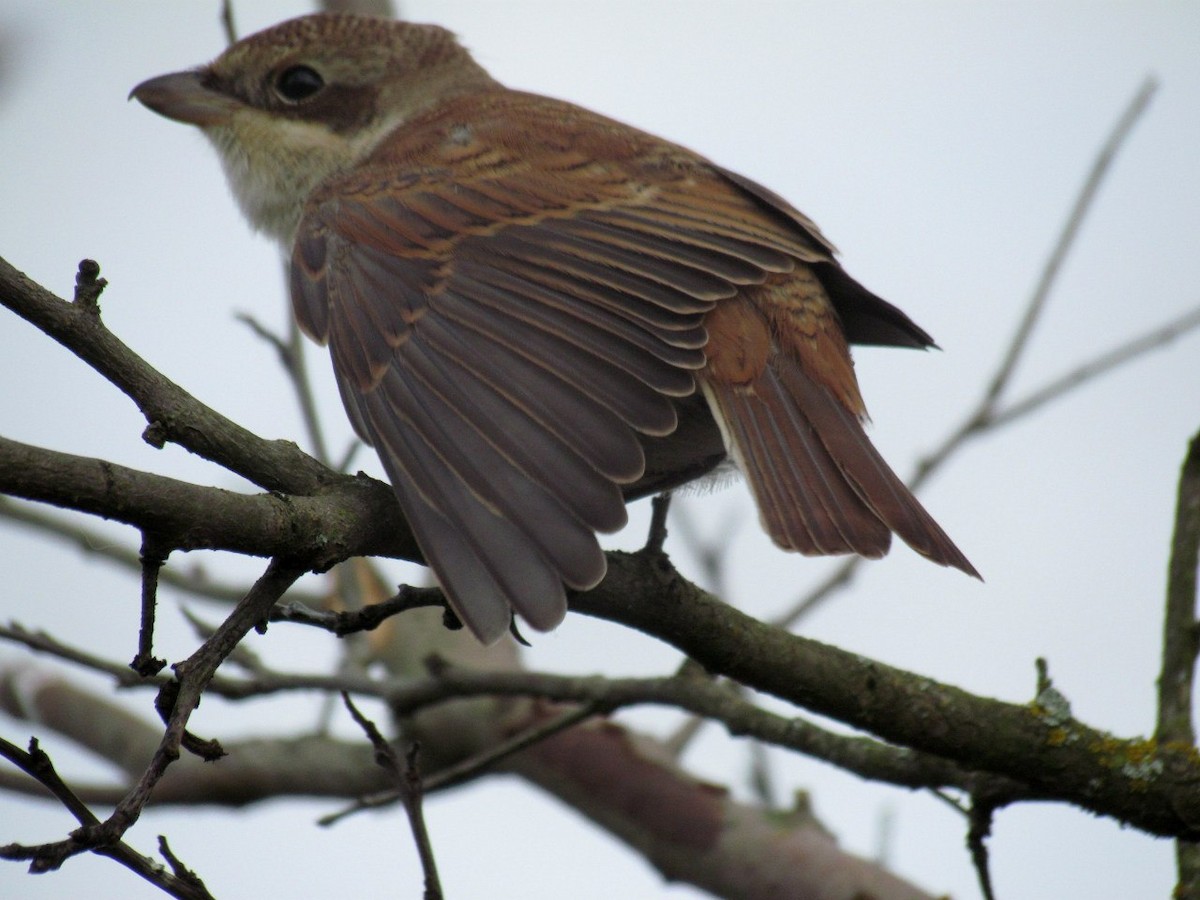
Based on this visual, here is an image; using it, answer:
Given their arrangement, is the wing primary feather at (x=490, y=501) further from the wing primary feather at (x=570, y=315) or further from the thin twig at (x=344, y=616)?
the wing primary feather at (x=570, y=315)

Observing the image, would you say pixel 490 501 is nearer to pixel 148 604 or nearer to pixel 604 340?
pixel 604 340

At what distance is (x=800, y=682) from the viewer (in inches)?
123

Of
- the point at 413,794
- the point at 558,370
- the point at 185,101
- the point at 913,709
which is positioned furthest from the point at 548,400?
the point at 185,101

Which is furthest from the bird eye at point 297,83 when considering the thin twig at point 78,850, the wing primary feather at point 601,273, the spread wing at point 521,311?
the thin twig at point 78,850

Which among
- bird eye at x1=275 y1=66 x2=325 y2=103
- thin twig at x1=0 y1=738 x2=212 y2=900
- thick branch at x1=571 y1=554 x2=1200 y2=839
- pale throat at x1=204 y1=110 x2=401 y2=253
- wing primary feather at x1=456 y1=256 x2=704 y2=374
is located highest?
bird eye at x1=275 y1=66 x2=325 y2=103

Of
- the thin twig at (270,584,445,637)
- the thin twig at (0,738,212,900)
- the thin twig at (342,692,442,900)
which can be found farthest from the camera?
the thin twig at (270,584,445,637)

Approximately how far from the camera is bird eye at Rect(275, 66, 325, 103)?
17.0 feet

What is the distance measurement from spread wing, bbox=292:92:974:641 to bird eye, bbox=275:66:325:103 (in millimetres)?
603

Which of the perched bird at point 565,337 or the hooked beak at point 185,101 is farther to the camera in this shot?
the hooked beak at point 185,101

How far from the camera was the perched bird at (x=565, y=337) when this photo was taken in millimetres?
2992

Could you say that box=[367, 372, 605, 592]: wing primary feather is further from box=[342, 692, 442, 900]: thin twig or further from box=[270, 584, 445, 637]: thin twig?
box=[342, 692, 442, 900]: thin twig

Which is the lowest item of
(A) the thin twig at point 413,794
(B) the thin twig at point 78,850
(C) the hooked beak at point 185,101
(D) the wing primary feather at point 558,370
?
(B) the thin twig at point 78,850

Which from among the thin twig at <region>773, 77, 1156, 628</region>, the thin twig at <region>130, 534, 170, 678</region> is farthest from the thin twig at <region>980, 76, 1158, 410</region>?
the thin twig at <region>130, 534, 170, 678</region>

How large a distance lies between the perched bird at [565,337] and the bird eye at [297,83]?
13.0 inches
